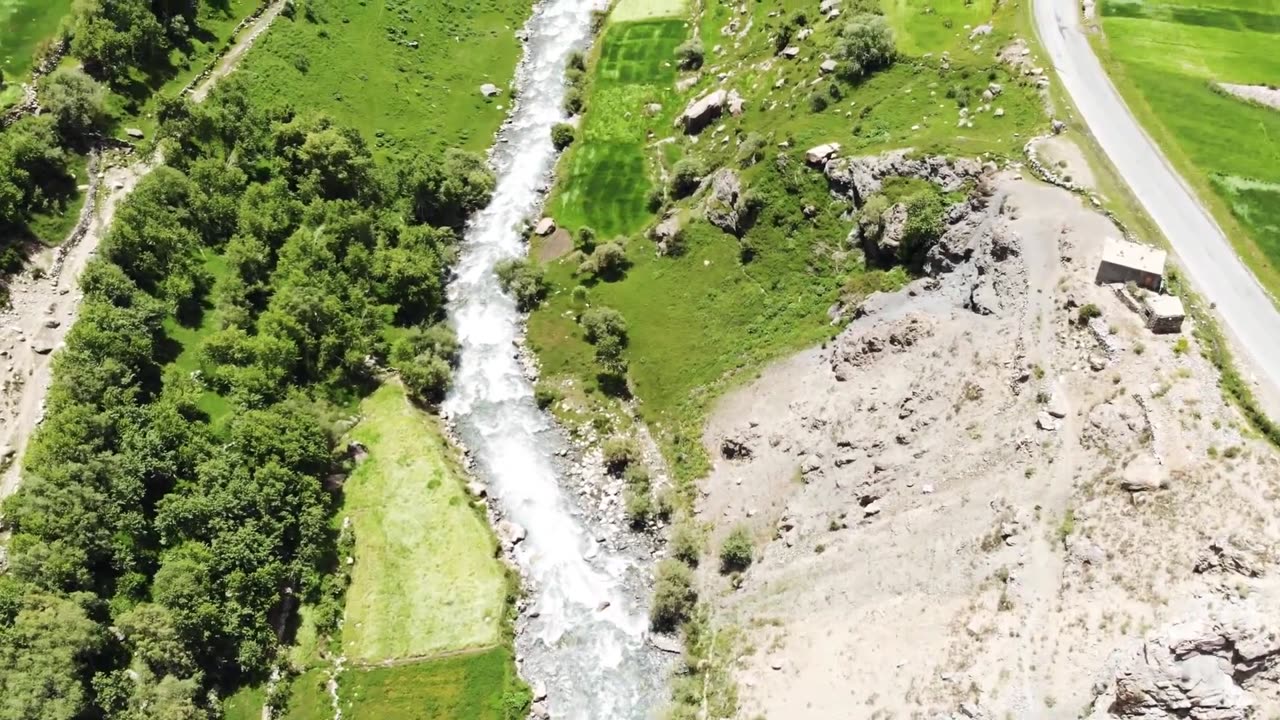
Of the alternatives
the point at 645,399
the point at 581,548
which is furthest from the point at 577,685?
the point at 645,399

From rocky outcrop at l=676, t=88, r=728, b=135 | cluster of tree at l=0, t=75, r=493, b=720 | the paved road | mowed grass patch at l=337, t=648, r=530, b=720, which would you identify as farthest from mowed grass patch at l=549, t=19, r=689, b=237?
mowed grass patch at l=337, t=648, r=530, b=720

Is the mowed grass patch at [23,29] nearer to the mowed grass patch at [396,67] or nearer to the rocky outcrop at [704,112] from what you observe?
the mowed grass patch at [396,67]

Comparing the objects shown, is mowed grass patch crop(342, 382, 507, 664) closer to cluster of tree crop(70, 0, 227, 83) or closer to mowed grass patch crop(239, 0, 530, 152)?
mowed grass patch crop(239, 0, 530, 152)

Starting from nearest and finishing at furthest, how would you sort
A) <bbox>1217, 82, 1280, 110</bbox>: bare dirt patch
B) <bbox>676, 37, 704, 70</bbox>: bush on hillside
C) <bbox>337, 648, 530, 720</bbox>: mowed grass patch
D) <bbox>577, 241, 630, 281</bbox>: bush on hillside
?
<bbox>337, 648, 530, 720</bbox>: mowed grass patch
<bbox>1217, 82, 1280, 110</bbox>: bare dirt patch
<bbox>577, 241, 630, 281</bbox>: bush on hillside
<bbox>676, 37, 704, 70</bbox>: bush on hillside

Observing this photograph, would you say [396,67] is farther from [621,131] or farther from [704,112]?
[704,112]

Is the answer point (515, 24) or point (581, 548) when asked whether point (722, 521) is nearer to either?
point (581, 548)

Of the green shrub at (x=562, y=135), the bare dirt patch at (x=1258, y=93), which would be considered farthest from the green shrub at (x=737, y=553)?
the bare dirt patch at (x=1258, y=93)
